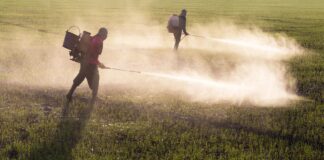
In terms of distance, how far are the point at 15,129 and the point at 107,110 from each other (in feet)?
7.75

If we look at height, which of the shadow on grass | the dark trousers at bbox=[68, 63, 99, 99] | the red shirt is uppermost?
the red shirt

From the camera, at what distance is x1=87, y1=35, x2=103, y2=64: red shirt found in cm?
1081

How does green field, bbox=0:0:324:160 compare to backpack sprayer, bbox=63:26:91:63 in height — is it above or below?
below

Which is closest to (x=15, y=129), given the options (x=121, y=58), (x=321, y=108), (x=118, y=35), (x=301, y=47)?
(x=321, y=108)

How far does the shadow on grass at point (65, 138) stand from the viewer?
25.4 ft

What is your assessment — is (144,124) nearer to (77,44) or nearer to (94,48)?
(94,48)

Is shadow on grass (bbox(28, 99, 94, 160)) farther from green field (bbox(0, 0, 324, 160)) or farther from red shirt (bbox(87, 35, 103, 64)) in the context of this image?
red shirt (bbox(87, 35, 103, 64))

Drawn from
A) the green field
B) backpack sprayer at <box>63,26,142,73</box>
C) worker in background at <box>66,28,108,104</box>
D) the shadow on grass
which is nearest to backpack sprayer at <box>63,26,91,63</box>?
backpack sprayer at <box>63,26,142,73</box>

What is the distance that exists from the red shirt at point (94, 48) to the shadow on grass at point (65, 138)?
126cm

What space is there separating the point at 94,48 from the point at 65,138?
2.98 m

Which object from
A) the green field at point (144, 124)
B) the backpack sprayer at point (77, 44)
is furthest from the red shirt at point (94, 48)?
the green field at point (144, 124)

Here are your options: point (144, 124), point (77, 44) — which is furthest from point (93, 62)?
point (144, 124)

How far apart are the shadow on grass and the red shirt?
1.26 m

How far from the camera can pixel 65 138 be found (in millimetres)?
8586
